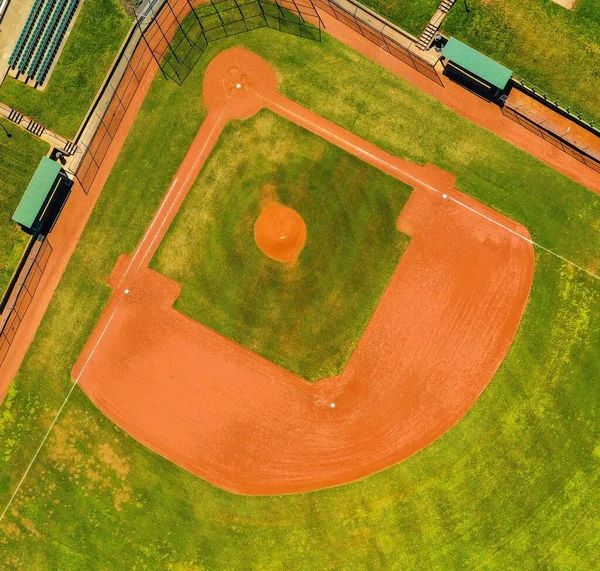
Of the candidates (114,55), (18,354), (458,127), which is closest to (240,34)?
(114,55)

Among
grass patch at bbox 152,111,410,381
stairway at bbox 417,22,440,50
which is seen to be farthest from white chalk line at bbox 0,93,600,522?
stairway at bbox 417,22,440,50

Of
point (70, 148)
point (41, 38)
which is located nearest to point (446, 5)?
point (70, 148)

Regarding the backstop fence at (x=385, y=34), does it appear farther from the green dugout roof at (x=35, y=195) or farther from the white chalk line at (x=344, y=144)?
the green dugout roof at (x=35, y=195)

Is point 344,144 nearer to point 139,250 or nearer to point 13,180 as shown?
point 139,250

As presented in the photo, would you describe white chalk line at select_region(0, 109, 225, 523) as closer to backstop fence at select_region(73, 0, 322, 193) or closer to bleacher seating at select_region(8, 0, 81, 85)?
backstop fence at select_region(73, 0, 322, 193)

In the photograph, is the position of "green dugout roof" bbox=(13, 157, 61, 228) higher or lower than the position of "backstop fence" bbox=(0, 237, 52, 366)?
higher

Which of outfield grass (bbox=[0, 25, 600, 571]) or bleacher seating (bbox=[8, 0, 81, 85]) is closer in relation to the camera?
outfield grass (bbox=[0, 25, 600, 571])

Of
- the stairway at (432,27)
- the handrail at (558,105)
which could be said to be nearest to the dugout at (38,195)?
the stairway at (432,27)
